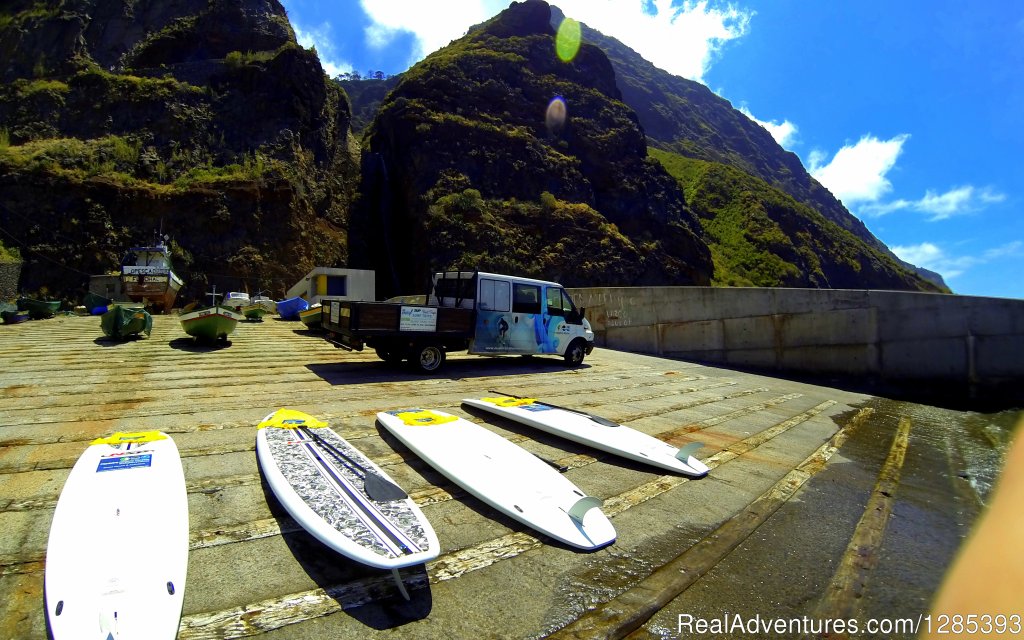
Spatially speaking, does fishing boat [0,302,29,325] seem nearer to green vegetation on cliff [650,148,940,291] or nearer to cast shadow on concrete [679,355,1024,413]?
cast shadow on concrete [679,355,1024,413]

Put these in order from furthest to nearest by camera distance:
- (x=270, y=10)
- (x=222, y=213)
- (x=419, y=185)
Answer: (x=270, y=10), (x=419, y=185), (x=222, y=213)

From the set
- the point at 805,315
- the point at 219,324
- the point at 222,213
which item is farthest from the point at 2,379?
the point at 222,213

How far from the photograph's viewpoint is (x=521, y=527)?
350cm

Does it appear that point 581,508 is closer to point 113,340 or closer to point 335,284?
point 113,340

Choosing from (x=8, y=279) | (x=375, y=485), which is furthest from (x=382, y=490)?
(x=8, y=279)

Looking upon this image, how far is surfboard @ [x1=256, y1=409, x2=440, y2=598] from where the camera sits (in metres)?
2.66

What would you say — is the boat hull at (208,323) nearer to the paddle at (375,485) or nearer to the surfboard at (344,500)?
the surfboard at (344,500)

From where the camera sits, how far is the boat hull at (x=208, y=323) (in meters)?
11.1

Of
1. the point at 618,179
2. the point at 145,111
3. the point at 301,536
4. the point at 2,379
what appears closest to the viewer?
the point at 301,536

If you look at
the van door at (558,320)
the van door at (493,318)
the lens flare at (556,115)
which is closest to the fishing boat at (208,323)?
the van door at (493,318)

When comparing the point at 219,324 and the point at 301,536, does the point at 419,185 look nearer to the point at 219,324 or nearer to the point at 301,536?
the point at 219,324

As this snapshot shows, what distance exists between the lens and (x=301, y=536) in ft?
10.4

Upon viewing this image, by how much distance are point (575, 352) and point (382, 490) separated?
29.5 feet

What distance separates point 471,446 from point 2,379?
7.91 metres
